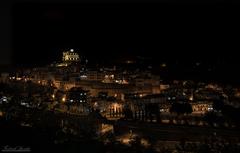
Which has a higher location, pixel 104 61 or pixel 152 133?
pixel 104 61

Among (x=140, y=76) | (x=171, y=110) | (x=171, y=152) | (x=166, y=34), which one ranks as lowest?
(x=171, y=152)

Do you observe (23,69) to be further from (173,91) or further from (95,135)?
(173,91)

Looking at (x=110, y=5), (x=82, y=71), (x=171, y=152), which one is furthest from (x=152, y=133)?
(x=110, y=5)

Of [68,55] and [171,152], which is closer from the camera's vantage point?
[171,152]

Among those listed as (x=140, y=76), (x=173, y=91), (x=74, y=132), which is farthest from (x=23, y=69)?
(x=173, y=91)

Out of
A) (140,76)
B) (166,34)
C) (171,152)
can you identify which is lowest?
(171,152)

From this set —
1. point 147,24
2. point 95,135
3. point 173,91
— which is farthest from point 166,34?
point 95,135

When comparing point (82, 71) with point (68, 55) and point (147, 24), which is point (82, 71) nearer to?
point (68, 55)

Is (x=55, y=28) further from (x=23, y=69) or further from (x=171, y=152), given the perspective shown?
(x=171, y=152)

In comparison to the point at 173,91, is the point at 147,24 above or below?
above
